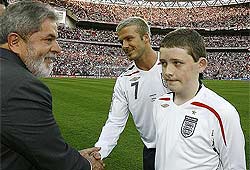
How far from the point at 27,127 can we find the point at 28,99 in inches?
6.0

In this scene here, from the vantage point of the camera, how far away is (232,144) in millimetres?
2602

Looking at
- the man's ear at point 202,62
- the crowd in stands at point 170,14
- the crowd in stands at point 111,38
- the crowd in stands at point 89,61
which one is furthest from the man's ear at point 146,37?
the crowd in stands at point 170,14

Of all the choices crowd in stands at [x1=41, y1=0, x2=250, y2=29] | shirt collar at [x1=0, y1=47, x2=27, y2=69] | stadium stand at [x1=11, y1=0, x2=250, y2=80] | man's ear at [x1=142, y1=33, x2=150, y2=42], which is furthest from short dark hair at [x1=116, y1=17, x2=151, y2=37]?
crowd in stands at [x1=41, y1=0, x2=250, y2=29]

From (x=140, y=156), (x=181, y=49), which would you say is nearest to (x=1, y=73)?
(x=181, y=49)

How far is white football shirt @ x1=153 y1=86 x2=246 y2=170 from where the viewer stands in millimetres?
2586

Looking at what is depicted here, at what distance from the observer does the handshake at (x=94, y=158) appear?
9.83ft

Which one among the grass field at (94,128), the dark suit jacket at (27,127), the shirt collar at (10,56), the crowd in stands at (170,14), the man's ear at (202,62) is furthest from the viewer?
the crowd in stands at (170,14)

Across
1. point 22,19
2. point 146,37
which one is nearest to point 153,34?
point 146,37

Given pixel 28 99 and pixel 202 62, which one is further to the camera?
pixel 202 62

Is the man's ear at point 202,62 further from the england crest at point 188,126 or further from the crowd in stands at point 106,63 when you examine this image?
the crowd in stands at point 106,63

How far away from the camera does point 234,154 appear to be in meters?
2.63

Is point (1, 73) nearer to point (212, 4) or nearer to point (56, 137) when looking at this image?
point (56, 137)

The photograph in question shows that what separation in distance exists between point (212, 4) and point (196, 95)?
→ 271 ft

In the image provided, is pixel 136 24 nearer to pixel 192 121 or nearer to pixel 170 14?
pixel 192 121
